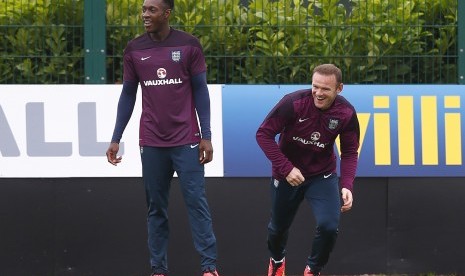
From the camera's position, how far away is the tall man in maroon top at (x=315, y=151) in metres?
7.50

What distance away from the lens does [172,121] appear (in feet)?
25.0

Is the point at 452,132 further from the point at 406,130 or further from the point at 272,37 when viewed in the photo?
the point at 272,37

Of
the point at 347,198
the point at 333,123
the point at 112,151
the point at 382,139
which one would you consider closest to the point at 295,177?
the point at 347,198

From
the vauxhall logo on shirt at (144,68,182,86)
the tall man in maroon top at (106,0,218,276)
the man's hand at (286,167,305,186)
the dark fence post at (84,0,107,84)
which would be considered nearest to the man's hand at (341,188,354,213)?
the man's hand at (286,167,305,186)

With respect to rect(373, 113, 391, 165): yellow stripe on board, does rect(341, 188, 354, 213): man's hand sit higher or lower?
lower

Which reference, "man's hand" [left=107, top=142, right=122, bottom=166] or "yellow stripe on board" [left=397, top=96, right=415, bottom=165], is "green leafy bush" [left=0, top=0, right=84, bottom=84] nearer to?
"man's hand" [left=107, top=142, right=122, bottom=166]

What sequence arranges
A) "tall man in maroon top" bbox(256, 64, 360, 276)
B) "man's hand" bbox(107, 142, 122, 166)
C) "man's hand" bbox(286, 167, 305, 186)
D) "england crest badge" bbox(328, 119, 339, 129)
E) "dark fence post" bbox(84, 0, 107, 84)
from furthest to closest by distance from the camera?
1. "dark fence post" bbox(84, 0, 107, 84)
2. "man's hand" bbox(107, 142, 122, 166)
3. "england crest badge" bbox(328, 119, 339, 129)
4. "tall man in maroon top" bbox(256, 64, 360, 276)
5. "man's hand" bbox(286, 167, 305, 186)

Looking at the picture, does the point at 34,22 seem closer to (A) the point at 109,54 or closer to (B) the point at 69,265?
(A) the point at 109,54

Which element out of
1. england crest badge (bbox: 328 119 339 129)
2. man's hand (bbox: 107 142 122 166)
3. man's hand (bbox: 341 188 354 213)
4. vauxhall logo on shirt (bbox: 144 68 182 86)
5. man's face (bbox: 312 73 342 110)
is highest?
vauxhall logo on shirt (bbox: 144 68 182 86)

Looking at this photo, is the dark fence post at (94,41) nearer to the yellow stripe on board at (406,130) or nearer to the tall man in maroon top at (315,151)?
the tall man in maroon top at (315,151)

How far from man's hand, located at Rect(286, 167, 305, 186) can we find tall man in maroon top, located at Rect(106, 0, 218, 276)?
2.07ft

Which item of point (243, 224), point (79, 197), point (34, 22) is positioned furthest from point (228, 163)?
point (34, 22)

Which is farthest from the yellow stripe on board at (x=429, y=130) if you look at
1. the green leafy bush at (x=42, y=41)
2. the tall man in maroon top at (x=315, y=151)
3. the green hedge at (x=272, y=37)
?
the green leafy bush at (x=42, y=41)

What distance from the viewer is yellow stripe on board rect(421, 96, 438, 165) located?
9.02 m
